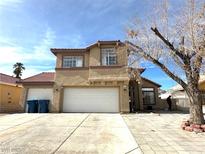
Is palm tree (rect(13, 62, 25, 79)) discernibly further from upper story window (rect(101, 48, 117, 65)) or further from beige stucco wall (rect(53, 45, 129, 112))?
upper story window (rect(101, 48, 117, 65))

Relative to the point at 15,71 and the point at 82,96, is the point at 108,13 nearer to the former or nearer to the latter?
the point at 82,96

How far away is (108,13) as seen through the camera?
1252cm

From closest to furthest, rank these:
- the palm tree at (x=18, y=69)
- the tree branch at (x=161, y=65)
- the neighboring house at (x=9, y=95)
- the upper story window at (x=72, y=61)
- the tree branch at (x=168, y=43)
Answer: the tree branch at (x=168, y=43)
the tree branch at (x=161, y=65)
the upper story window at (x=72, y=61)
the neighboring house at (x=9, y=95)
the palm tree at (x=18, y=69)

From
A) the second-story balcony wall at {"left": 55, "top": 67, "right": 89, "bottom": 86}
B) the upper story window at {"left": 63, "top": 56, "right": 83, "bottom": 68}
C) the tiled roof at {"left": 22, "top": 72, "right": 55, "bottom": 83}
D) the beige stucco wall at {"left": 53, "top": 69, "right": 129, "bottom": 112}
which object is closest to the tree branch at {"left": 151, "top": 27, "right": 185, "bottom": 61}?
the beige stucco wall at {"left": 53, "top": 69, "right": 129, "bottom": 112}

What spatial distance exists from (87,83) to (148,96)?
30.7 feet

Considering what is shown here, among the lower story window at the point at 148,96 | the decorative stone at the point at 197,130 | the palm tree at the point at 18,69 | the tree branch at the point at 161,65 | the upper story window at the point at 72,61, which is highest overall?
the palm tree at the point at 18,69

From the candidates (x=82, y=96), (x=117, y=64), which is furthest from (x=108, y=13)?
(x=82, y=96)

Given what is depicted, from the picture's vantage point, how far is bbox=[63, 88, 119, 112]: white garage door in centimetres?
1664

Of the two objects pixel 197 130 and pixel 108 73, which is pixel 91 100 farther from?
pixel 197 130

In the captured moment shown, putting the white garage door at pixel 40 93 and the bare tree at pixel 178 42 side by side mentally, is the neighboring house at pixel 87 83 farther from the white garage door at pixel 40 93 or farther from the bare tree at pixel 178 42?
the bare tree at pixel 178 42

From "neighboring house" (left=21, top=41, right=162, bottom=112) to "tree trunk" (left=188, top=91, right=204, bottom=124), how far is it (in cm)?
766

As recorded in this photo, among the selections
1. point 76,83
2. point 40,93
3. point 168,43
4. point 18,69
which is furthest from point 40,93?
point 18,69

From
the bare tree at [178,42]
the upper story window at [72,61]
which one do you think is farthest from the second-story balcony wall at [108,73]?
the bare tree at [178,42]

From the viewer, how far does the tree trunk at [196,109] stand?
8625mm
